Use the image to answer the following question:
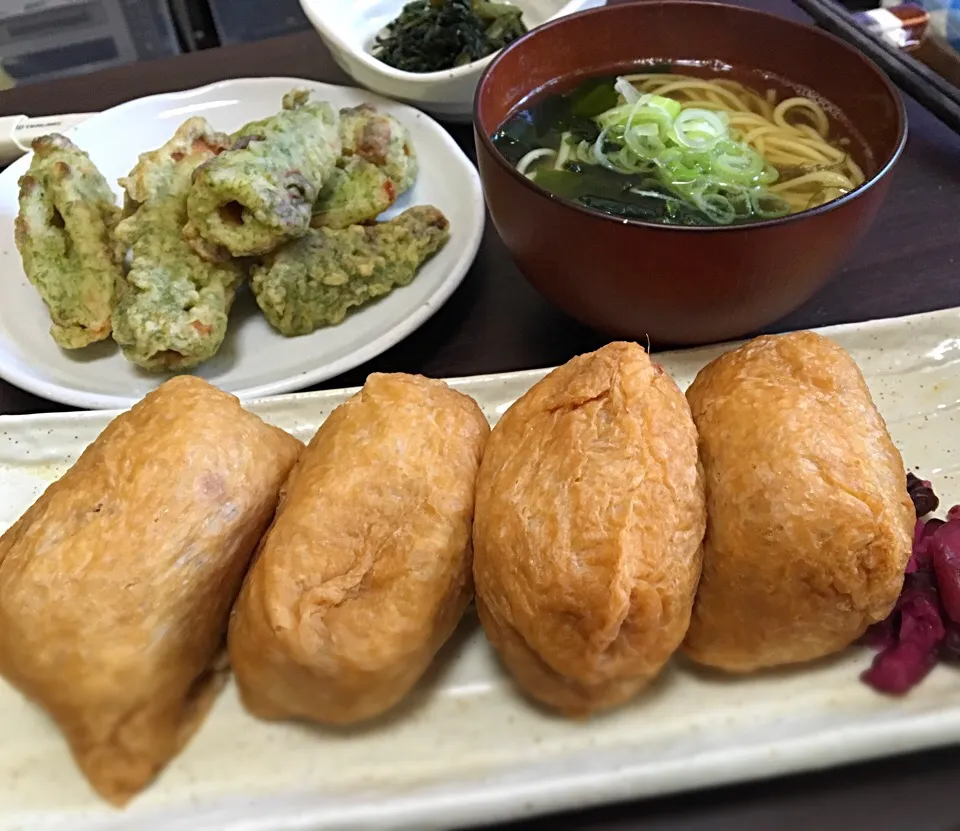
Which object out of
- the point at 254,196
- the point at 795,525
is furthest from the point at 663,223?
the point at 254,196

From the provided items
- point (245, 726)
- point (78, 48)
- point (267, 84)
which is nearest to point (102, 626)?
point (245, 726)

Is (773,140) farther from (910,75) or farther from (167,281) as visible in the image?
(167,281)

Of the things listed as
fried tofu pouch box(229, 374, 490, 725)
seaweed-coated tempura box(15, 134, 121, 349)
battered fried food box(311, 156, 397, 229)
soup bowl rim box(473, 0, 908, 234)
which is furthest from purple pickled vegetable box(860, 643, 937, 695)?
seaweed-coated tempura box(15, 134, 121, 349)

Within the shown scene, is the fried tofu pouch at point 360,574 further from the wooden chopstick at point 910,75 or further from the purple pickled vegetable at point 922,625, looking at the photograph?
the wooden chopstick at point 910,75

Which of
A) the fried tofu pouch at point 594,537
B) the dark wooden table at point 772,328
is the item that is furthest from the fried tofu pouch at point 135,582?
the dark wooden table at point 772,328

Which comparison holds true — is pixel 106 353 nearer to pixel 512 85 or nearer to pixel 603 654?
pixel 512 85

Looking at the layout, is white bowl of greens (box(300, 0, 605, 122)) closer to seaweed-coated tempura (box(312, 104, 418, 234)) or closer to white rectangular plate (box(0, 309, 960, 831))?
seaweed-coated tempura (box(312, 104, 418, 234))

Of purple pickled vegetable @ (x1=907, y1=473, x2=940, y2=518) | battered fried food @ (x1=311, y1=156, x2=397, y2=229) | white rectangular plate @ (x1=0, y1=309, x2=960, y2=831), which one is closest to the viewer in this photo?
white rectangular plate @ (x1=0, y1=309, x2=960, y2=831)
